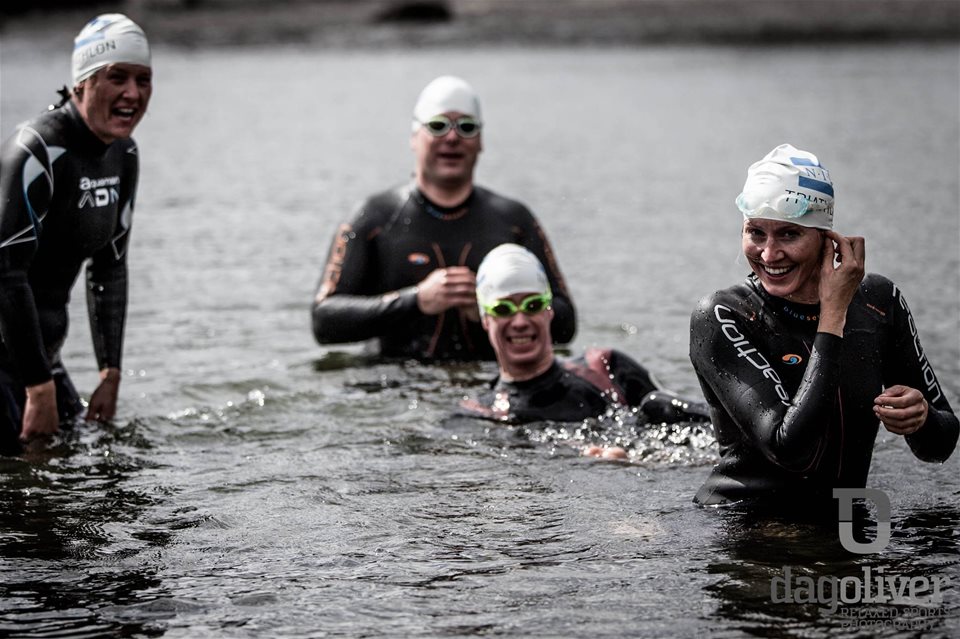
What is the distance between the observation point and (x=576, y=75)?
42.4m

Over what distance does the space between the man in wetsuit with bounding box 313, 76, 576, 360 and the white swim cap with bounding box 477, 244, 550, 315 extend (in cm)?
113

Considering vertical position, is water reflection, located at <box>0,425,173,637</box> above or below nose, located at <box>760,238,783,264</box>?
below

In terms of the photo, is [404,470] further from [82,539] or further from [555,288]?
[555,288]

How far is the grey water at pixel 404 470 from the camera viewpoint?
619 centimetres

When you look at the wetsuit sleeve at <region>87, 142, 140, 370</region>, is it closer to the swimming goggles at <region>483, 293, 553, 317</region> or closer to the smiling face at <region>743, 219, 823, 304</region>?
the swimming goggles at <region>483, 293, 553, 317</region>

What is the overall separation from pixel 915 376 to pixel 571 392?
9.63 feet

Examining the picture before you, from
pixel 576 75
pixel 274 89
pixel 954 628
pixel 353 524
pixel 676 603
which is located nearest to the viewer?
pixel 954 628

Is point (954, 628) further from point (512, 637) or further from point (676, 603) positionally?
point (512, 637)

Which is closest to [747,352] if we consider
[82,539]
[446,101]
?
A: [82,539]

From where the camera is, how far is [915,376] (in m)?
6.37

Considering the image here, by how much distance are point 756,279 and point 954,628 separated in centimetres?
166

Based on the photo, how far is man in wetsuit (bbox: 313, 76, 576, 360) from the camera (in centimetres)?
1030

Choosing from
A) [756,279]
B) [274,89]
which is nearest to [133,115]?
[756,279]

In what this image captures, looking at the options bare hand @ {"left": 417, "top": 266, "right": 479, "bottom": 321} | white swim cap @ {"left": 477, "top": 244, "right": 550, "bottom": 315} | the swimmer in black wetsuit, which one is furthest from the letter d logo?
bare hand @ {"left": 417, "top": 266, "right": 479, "bottom": 321}
